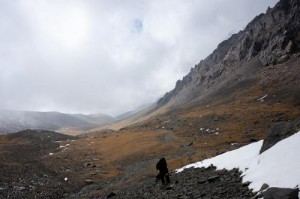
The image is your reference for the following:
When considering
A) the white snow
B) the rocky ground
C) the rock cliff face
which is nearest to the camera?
the white snow

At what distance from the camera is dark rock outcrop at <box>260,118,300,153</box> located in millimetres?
20361

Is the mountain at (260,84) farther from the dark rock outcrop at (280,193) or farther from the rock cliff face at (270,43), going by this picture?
the dark rock outcrop at (280,193)

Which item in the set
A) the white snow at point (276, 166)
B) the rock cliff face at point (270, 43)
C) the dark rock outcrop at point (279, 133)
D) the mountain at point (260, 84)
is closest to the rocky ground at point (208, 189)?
the white snow at point (276, 166)

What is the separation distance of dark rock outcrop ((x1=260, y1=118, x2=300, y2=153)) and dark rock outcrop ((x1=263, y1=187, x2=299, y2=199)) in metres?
7.20

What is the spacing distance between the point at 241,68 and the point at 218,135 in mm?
118160

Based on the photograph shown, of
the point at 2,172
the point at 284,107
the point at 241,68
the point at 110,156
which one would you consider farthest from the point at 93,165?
the point at 241,68

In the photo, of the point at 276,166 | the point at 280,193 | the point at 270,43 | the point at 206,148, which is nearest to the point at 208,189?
the point at 276,166

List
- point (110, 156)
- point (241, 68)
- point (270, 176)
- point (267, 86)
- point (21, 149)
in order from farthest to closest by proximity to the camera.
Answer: point (241, 68), point (267, 86), point (21, 149), point (110, 156), point (270, 176)

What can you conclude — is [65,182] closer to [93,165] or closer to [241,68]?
[93,165]

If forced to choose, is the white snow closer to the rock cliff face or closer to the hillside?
the hillside

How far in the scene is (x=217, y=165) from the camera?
27.1 metres

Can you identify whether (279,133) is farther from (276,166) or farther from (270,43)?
(270,43)

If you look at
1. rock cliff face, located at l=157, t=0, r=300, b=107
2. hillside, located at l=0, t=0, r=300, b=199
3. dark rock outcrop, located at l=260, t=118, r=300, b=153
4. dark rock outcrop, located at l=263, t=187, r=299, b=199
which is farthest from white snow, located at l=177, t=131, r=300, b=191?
rock cliff face, located at l=157, t=0, r=300, b=107

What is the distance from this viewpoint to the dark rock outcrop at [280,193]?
12.6 metres
